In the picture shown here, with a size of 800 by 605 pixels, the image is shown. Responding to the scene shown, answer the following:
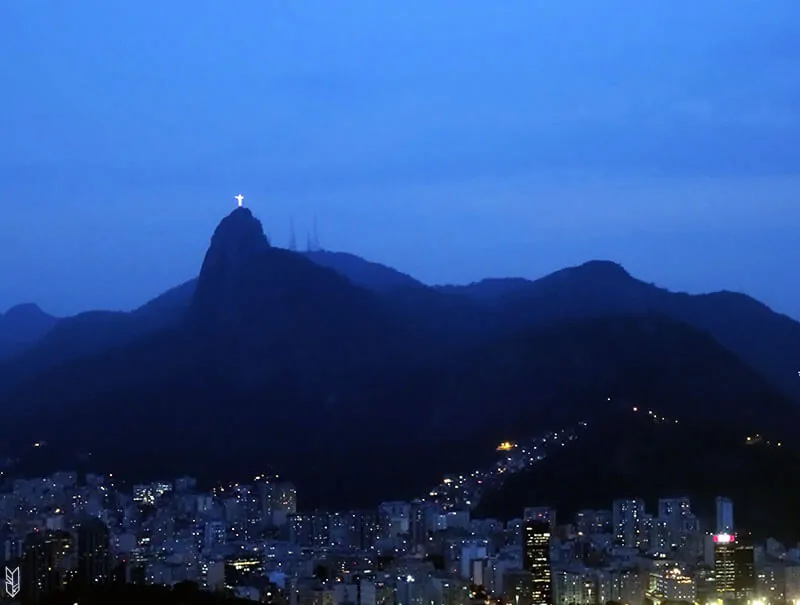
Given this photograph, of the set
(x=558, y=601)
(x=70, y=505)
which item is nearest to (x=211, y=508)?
(x=70, y=505)

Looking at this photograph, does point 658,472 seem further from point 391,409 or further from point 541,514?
point 391,409

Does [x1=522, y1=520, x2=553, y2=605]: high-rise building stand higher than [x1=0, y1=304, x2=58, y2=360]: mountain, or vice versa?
[x1=0, y1=304, x2=58, y2=360]: mountain

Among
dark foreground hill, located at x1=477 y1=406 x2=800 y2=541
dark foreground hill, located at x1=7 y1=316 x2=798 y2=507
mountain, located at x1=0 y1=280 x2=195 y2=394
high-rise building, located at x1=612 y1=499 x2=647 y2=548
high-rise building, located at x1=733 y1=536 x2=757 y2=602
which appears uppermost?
mountain, located at x1=0 y1=280 x2=195 y2=394

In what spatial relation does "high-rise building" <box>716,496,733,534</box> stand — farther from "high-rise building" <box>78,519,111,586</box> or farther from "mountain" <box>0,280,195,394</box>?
"mountain" <box>0,280,195,394</box>

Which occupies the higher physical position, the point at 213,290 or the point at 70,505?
the point at 213,290

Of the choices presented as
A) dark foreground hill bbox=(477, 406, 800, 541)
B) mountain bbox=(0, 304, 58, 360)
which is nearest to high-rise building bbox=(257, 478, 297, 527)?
dark foreground hill bbox=(477, 406, 800, 541)

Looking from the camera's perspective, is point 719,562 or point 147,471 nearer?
point 719,562

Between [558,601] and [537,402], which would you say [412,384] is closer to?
[537,402]
